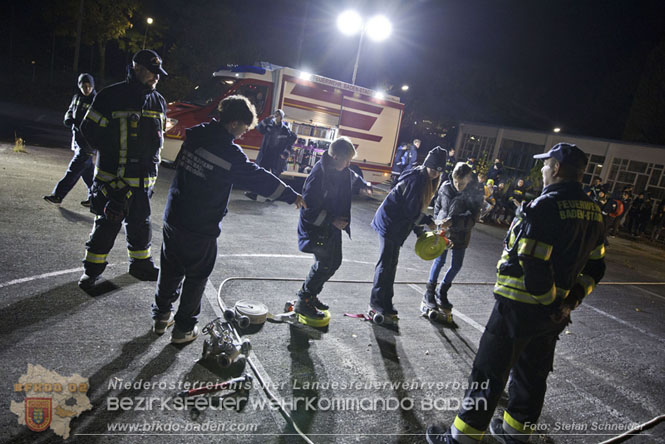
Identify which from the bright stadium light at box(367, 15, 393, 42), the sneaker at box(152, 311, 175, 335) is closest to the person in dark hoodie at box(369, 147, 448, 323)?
the sneaker at box(152, 311, 175, 335)

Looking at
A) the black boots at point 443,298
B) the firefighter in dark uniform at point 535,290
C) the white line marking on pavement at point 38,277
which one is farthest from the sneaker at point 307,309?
the white line marking on pavement at point 38,277

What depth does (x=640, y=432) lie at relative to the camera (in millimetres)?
3484

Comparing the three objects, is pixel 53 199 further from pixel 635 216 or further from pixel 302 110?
pixel 635 216

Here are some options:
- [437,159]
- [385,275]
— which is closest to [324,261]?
[385,275]

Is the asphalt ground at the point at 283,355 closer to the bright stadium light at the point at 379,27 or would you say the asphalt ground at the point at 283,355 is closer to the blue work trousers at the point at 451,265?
the blue work trousers at the point at 451,265

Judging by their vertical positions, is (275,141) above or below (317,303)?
above

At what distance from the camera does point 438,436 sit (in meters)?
2.86

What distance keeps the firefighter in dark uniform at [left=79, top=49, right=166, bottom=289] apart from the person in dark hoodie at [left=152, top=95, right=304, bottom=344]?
3.25 ft

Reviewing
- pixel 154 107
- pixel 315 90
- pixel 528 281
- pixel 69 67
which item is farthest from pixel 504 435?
pixel 69 67

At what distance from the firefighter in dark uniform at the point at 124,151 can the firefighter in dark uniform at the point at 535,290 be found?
3.46 metres

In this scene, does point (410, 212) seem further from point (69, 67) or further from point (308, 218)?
point (69, 67)

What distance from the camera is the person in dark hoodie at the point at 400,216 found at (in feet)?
15.0

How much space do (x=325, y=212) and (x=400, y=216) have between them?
980 millimetres

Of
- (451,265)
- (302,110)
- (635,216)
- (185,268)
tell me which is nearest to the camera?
(185,268)
